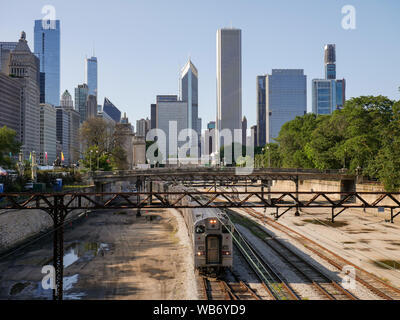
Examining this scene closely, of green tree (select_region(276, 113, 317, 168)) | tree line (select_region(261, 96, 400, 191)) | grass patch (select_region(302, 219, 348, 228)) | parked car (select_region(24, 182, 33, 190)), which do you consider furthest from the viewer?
green tree (select_region(276, 113, 317, 168))

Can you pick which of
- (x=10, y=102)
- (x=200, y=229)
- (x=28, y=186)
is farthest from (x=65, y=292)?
(x=10, y=102)

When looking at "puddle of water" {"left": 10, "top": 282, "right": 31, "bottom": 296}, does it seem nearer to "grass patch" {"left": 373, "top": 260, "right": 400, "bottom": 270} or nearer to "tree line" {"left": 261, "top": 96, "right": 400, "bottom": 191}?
"grass patch" {"left": 373, "top": 260, "right": 400, "bottom": 270}

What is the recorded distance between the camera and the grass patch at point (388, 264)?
98.4ft

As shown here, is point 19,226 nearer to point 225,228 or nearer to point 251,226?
point 225,228

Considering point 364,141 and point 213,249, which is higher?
point 364,141

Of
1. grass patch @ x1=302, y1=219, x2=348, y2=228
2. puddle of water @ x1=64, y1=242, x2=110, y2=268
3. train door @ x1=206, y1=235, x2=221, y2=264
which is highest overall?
train door @ x1=206, y1=235, x2=221, y2=264

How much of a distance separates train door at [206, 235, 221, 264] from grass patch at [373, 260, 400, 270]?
52.3 feet

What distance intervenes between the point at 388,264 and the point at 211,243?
1828 cm

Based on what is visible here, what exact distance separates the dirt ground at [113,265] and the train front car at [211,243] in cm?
196

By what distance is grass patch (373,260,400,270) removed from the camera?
30000 millimetres

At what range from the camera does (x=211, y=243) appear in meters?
24.3

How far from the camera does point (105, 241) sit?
42.6m

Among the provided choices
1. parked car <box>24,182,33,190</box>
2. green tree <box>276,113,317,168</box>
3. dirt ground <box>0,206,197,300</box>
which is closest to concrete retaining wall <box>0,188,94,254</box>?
dirt ground <box>0,206,197,300</box>
